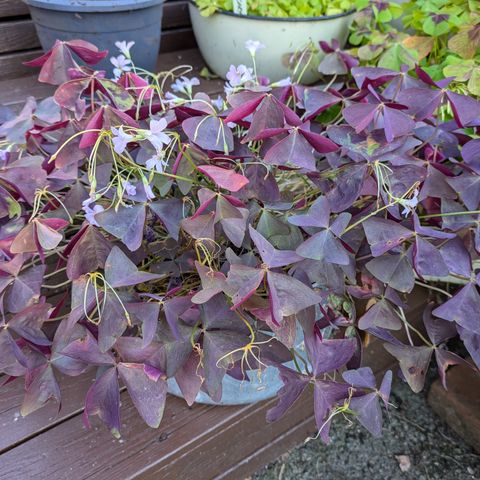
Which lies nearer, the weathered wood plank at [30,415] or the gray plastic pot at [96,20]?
the weathered wood plank at [30,415]

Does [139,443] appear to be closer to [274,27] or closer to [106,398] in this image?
[106,398]

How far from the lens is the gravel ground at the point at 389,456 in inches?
52.8

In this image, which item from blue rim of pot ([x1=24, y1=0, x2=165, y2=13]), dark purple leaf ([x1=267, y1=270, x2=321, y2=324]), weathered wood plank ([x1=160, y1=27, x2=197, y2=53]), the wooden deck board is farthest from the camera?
weathered wood plank ([x1=160, y1=27, x2=197, y2=53])

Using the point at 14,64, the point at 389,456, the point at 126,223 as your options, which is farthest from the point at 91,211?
the point at 389,456

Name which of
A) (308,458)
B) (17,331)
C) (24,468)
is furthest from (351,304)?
(308,458)

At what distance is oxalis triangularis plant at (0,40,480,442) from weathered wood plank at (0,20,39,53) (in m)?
Answer: 0.78

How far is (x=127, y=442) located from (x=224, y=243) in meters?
0.43

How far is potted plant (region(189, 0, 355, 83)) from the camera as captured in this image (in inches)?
52.2

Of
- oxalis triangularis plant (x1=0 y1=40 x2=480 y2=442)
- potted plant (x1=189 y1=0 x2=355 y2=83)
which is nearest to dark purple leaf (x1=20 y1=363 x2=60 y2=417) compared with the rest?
oxalis triangularis plant (x1=0 y1=40 x2=480 y2=442)

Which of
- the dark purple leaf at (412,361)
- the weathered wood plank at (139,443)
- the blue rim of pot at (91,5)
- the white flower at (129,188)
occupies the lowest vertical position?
the weathered wood plank at (139,443)

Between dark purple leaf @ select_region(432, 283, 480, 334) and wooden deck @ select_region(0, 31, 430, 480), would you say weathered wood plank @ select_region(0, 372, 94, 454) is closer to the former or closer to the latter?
wooden deck @ select_region(0, 31, 430, 480)

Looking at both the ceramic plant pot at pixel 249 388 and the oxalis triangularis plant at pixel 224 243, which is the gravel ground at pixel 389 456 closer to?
the ceramic plant pot at pixel 249 388

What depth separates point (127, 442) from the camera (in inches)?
35.9

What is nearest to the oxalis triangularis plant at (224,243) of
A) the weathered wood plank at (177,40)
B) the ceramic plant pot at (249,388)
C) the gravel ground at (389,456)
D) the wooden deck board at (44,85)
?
the ceramic plant pot at (249,388)
